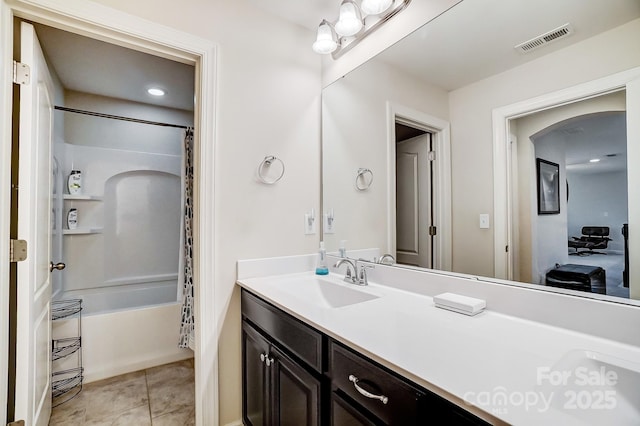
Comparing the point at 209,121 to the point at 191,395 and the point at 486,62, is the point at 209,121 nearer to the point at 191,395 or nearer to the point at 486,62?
the point at 486,62

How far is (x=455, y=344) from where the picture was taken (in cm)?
79

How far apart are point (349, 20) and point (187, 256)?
6.82 feet

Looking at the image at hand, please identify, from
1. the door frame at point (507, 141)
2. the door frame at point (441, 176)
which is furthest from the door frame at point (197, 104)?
the door frame at point (507, 141)

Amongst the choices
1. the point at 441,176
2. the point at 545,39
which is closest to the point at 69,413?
the point at 441,176

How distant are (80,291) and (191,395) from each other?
167cm

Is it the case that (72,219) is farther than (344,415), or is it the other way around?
(72,219)

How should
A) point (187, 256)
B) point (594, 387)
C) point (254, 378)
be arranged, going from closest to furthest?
point (594, 387)
point (254, 378)
point (187, 256)

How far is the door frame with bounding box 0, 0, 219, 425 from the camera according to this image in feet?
4.00

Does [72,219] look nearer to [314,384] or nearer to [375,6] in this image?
[314,384]

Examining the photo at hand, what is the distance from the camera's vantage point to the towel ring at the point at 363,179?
Answer: 1748mm

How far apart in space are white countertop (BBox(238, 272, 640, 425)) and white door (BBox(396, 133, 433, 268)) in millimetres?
365

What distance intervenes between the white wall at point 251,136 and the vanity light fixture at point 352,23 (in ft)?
0.73

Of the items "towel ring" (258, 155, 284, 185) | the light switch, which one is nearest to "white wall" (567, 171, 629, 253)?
the light switch

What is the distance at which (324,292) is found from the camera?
5.27 ft
